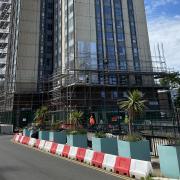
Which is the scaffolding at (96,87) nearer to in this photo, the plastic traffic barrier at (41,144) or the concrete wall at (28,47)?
the concrete wall at (28,47)

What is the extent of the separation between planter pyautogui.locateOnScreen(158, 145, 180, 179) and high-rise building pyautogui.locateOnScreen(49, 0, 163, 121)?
3406 centimetres

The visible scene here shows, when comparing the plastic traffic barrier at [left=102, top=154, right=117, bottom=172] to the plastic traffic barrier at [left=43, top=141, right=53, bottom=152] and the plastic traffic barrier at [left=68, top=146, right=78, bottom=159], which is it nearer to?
the plastic traffic barrier at [left=68, top=146, right=78, bottom=159]

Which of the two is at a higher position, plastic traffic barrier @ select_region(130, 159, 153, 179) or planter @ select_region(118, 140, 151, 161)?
planter @ select_region(118, 140, 151, 161)

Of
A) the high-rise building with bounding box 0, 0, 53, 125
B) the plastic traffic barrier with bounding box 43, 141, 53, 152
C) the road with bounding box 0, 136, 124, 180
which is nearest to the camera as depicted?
the road with bounding box 0, 136, 124, 180

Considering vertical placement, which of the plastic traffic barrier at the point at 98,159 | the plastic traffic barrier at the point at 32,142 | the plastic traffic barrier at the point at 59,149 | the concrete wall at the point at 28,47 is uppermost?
the concrete wall at the point at 28,47

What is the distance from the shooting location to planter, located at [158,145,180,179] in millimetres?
9688

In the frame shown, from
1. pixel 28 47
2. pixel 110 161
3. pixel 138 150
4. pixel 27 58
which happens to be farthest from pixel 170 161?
pixel 28 47

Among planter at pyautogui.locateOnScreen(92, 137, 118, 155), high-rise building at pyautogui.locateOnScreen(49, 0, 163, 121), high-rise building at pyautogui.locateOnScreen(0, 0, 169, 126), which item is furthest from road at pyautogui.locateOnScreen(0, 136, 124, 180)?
high-rise building at pyautogui.locateOnScreen(49, 0, 163, 121)

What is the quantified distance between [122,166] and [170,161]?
1975mm

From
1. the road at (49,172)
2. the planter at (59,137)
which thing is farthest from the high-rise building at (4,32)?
the road at (49,172)

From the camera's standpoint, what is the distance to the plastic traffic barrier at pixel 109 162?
11.6 metres

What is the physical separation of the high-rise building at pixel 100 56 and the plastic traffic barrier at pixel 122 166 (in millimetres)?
32825

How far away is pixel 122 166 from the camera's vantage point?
433 inches

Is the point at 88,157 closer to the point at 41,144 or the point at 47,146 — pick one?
the point at 47,146
